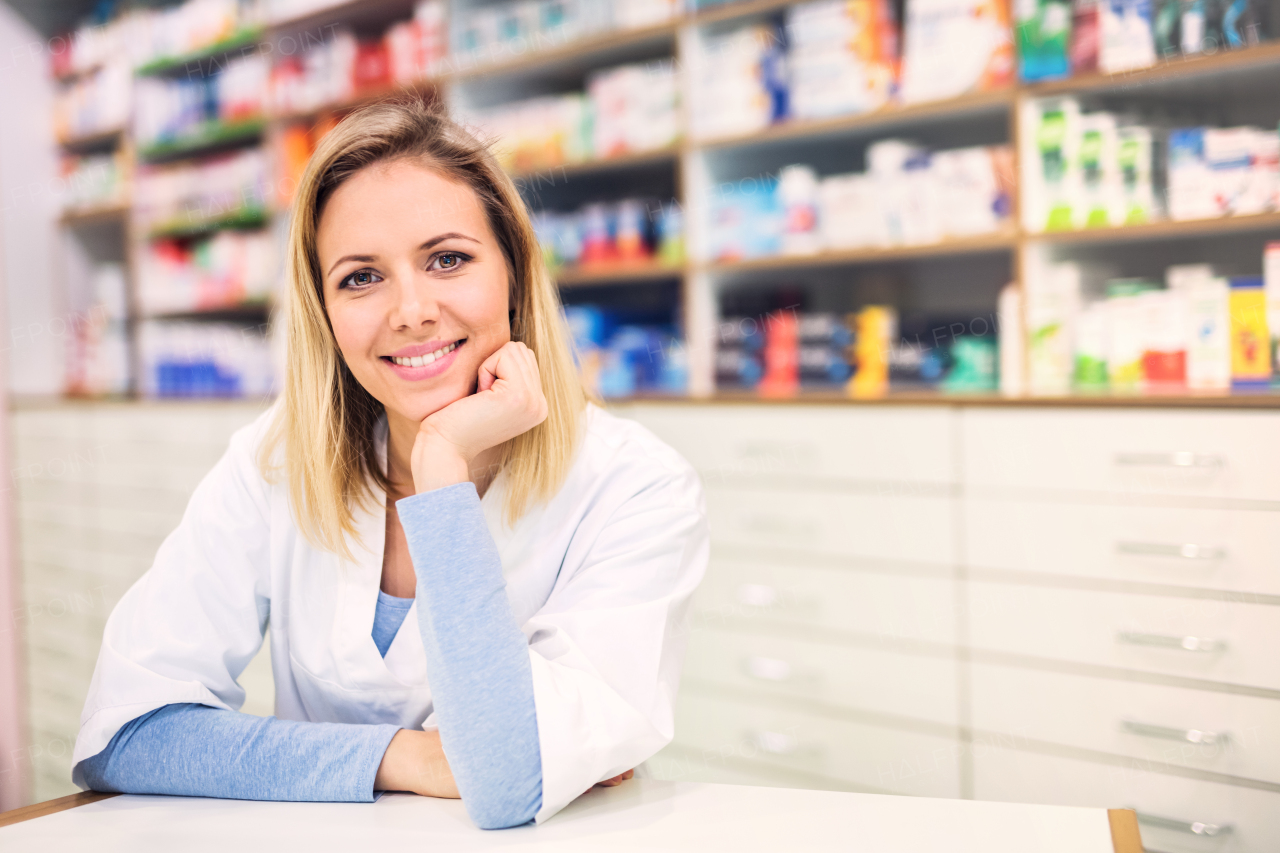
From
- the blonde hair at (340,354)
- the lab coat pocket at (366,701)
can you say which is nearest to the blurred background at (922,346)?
the blonde hair at (340,354)

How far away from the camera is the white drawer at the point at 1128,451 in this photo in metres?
1.75

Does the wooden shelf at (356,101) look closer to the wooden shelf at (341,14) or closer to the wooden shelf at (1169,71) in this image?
the wooden shelf at (341,14)

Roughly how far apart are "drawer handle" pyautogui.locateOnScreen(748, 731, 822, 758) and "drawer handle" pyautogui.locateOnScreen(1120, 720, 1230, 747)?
714mm

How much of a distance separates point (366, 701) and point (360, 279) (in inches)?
21.0

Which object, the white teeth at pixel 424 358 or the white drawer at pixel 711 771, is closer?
the white teeth at pixel 424 358

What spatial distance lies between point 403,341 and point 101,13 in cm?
429

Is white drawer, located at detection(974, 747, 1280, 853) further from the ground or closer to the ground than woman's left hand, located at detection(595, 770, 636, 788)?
closer to the ground

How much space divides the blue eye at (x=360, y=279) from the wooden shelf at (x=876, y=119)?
1.60 m

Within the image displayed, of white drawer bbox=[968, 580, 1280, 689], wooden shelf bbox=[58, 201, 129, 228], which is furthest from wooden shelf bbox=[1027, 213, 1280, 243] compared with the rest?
wooden shelf bbox=[58, 201, 129, 228]

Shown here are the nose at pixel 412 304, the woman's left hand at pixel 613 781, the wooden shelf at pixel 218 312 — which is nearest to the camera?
the woman's left hand at pixel 613 781

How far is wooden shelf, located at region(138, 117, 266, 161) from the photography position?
3.74 m

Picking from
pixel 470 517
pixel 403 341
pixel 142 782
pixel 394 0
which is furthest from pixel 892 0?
pixel 142 782

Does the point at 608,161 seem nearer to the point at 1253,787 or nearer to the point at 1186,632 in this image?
the point at 1186,632

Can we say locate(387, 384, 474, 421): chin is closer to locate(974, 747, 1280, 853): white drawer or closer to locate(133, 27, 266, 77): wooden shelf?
locate(974, 747, 1280, 853): white drawer
